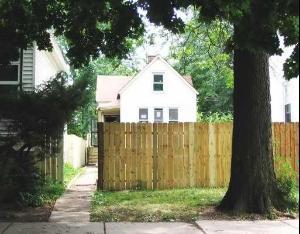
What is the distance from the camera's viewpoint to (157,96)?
38062 mm

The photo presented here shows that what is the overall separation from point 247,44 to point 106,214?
5.32 meters

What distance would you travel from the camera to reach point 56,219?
9.98 metres

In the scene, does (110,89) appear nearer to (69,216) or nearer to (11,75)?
(11,75)

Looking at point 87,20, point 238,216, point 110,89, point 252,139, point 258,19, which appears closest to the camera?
point 258,19

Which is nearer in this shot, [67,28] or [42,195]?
[67,28]

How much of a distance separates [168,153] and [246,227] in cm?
587

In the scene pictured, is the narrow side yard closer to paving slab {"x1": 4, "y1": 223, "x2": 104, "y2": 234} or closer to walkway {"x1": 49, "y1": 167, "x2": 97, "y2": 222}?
walkway {"x1": 49, "y1": 167, "x2": 97, "y2": 222}

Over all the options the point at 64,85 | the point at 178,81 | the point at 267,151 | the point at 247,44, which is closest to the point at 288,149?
the point at 267,151

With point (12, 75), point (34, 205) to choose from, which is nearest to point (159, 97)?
point (12, 75)

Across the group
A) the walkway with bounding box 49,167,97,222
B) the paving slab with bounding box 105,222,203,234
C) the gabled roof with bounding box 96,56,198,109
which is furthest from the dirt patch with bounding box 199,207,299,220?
the gabled roof with bounding box 96,56,198,109

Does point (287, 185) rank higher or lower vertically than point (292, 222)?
higher

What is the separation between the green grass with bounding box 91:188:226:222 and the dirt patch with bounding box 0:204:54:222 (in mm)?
949

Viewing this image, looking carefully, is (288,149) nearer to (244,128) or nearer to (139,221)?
(244,128)

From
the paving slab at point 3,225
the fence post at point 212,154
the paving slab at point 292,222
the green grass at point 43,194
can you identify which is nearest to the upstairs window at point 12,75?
the green grass at point 43,194
